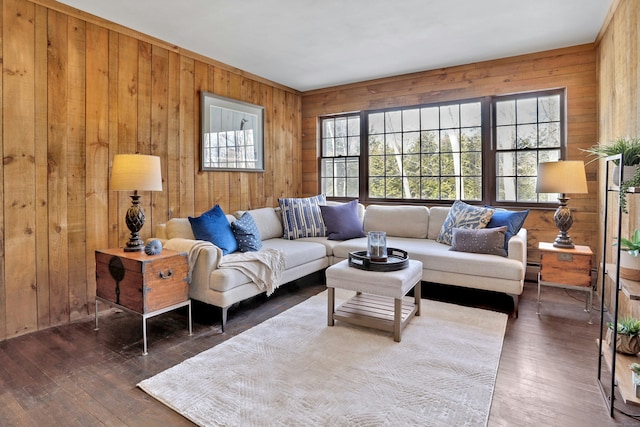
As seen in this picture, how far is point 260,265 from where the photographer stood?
3.20m

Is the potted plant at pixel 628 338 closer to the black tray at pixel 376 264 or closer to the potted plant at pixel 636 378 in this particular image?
the potted plant at pixel 636 378

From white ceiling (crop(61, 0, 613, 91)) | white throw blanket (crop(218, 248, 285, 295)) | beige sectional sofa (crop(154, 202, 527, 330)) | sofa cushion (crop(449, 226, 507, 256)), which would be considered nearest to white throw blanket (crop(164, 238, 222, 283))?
beige sectional sofa (crop(154, 202, 527, 330))

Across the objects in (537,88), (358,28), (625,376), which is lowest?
(625,376)

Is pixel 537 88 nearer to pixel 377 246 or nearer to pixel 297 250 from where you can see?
pixel 377 246

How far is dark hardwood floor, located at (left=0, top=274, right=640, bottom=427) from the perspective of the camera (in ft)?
5.94

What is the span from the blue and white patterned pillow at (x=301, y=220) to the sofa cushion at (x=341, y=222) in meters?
0.09

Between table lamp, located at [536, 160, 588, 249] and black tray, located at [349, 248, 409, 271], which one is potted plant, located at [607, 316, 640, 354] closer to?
black tray, located at [349, 248, 409, 271]

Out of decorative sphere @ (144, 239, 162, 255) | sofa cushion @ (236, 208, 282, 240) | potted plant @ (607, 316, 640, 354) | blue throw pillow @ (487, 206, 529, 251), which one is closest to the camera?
potted plant @ (607, 316, 640, 354)

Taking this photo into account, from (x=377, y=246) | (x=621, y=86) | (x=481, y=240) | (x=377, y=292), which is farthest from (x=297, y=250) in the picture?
(x=621, y=86)

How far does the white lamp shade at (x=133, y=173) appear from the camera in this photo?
278cm

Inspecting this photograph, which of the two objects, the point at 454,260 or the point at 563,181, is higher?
the point at 563,181

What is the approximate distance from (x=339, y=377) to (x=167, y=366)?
3.52ft

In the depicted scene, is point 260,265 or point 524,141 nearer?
point 260,265

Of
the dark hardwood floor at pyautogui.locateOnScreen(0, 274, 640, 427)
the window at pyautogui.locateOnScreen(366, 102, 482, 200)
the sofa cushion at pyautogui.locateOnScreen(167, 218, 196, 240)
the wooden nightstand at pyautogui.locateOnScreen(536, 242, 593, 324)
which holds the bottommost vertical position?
the dark hardwood floor at pyautogui.locateOnScreen(0, 274, 640, 427)
